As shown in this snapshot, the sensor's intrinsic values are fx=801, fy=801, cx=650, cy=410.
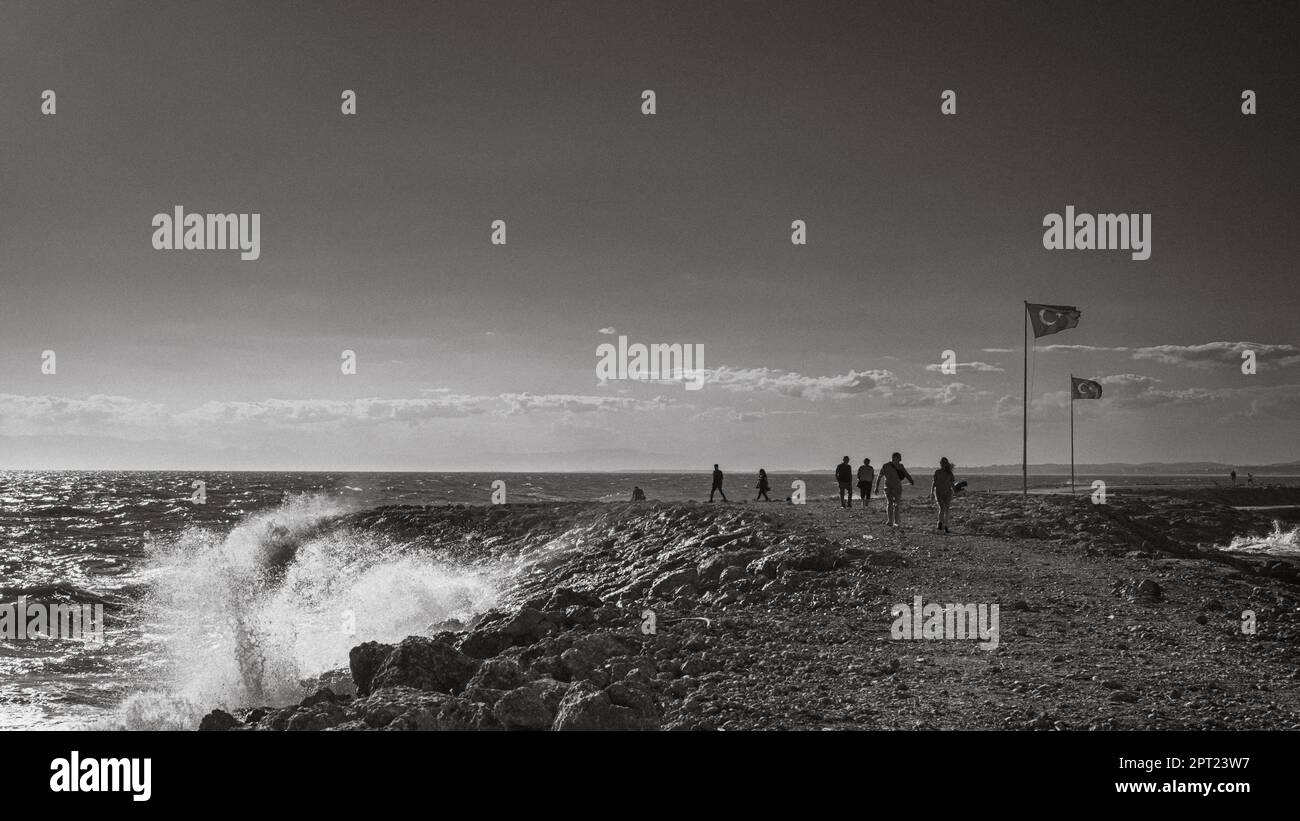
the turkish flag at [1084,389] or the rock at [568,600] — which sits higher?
the turkish flag at [1084,389]

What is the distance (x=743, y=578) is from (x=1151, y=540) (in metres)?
11.5

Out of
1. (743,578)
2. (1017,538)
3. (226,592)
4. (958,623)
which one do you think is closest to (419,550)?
(226,592)

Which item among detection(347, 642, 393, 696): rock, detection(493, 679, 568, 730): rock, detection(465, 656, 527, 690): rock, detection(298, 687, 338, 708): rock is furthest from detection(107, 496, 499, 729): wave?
detection(493, 679, 568, 730): rock

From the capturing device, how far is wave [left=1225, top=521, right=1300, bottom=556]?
88.6 ft

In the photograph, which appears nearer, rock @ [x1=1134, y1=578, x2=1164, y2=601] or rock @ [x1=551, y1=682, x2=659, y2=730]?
rock @ [x1=551, y1=682, x2=659, y2=730]

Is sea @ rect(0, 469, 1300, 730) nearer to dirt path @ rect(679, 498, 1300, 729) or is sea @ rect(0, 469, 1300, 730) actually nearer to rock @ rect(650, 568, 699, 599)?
rock @ rect(650, 568, 699, 599)

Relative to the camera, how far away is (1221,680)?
8.97 meters

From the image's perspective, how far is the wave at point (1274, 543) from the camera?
27.0m

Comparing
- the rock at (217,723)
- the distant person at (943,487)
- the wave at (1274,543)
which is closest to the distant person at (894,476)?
the distant person at (943,487)

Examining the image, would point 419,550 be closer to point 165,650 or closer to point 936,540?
point 165,650

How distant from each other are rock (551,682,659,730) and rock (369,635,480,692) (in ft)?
6.00

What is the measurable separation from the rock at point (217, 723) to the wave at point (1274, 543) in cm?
2996

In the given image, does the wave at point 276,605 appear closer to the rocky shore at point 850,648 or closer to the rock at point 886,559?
the rocky shore at point 850,648
